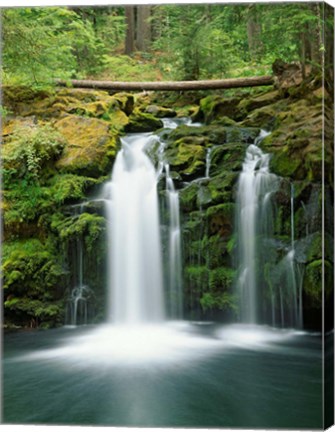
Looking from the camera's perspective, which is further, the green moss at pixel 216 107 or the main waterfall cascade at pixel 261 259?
the green moss at pixel 216 107

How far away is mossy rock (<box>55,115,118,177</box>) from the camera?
5934 millimetres

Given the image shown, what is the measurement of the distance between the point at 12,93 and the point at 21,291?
193 centimetres

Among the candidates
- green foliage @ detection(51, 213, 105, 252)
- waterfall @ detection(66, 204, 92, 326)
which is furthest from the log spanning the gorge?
waterfall @ detection(66, 204, 92, 326)

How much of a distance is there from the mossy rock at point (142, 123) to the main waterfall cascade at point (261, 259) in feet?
3.06

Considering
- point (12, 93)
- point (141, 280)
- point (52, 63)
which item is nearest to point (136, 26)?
point (52, 63)

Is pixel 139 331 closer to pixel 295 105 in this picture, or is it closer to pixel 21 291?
pixel 21 291

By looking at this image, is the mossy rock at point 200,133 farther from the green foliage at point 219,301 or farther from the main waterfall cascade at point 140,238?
the green foliage at point 219,301

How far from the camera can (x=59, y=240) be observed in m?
5.96

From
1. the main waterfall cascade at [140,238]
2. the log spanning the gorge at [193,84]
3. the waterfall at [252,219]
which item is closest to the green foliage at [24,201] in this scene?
the main waterfall cascade at [140,238]

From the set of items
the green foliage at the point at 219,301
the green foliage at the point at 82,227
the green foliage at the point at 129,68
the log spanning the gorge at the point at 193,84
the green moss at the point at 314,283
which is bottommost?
the green foliage at the point at 219,301

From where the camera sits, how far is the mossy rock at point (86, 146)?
19.5ft

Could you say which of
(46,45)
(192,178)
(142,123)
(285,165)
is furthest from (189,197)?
(46,45)

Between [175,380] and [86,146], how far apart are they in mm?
2415

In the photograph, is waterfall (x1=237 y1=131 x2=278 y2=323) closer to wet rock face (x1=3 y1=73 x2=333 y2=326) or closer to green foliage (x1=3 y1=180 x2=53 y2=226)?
wet rock face (x1=3 y1=73 x2=333 y2=326)
